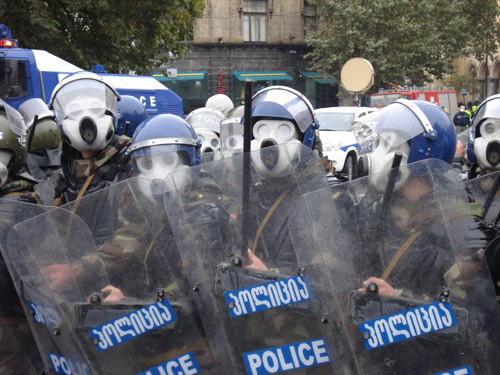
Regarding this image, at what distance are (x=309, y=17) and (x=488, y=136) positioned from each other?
2885cm

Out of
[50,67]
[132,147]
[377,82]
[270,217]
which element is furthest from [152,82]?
[377,82]

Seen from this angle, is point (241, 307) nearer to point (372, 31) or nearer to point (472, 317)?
point (472, 317)

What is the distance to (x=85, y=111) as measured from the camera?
11.7 feet

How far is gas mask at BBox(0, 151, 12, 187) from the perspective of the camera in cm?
288

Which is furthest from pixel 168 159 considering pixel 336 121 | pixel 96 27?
pixel 96 27

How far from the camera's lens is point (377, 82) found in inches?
987

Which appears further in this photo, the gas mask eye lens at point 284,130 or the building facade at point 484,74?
the building facade at point 484,74

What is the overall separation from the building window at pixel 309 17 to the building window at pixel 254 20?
2161mm

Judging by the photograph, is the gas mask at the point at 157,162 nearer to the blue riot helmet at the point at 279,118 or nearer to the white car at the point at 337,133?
the blue riot helmet at the point at 279,118

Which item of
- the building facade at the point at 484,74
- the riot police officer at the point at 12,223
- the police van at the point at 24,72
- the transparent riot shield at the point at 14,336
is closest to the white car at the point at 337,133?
the police van at the point at 24,72

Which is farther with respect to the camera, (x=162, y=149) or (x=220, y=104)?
(x=220, y=104)

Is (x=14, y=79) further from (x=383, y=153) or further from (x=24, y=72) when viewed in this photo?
(x=383, y=153)

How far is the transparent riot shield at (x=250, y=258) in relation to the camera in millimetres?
2150

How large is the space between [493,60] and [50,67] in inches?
1217
